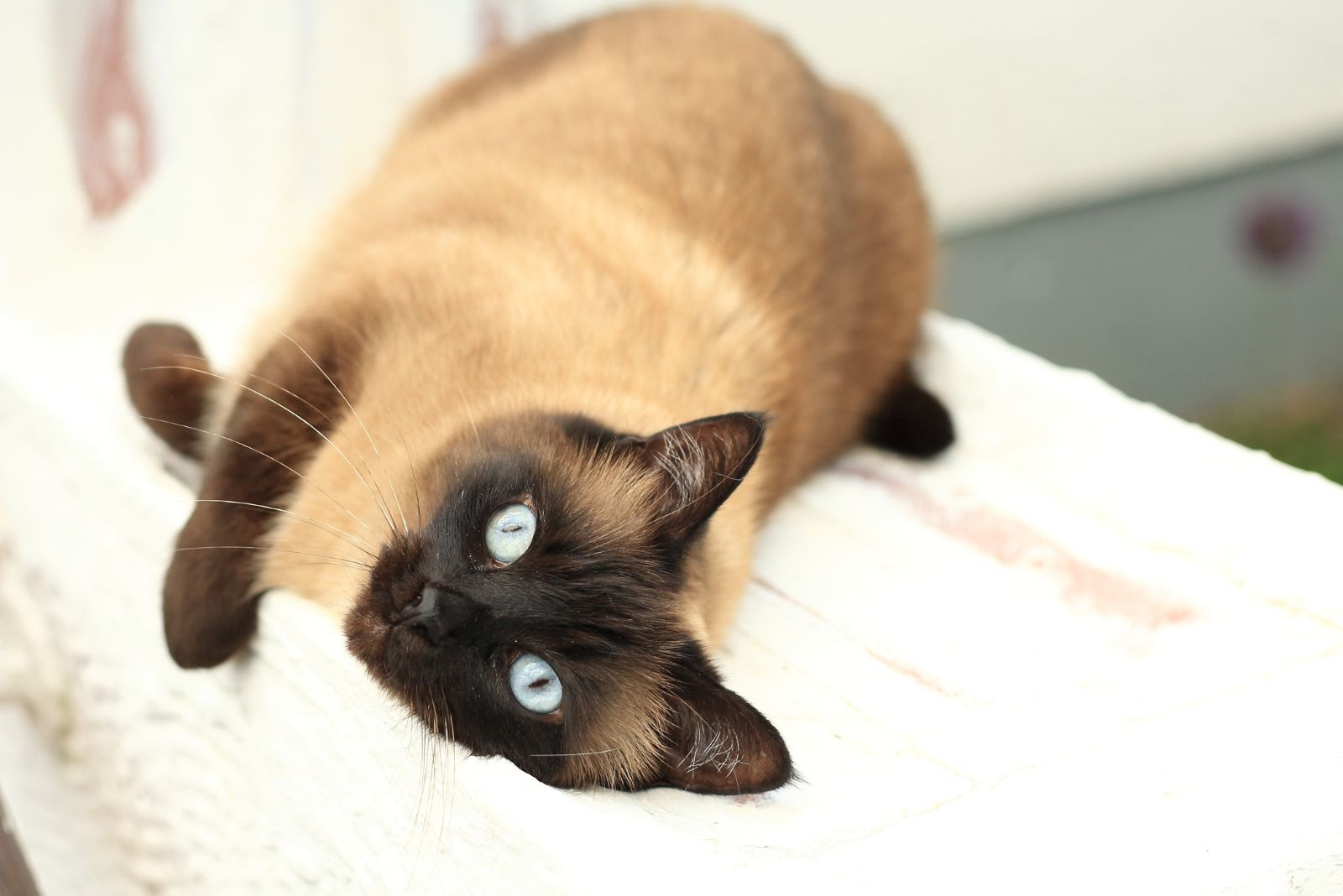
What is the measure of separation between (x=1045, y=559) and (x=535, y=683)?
30.1 inches

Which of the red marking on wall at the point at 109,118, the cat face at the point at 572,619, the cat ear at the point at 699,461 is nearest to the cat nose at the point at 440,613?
the cat face at the point at 572,619

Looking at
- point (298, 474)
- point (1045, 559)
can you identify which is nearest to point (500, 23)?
point (298, 474)

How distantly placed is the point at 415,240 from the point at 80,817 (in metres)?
1.09

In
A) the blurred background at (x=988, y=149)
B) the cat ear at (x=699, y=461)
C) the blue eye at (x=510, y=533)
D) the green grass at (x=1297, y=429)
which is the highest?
the cat ear at (x=699, y=461)

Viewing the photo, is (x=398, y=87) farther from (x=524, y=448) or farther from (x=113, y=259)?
(x=524, y=448)

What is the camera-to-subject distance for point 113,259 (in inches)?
101

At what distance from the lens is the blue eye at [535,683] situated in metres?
1.15

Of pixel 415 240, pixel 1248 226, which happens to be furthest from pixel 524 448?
pixel 1248 226

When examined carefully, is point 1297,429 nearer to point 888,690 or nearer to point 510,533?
point 888,690

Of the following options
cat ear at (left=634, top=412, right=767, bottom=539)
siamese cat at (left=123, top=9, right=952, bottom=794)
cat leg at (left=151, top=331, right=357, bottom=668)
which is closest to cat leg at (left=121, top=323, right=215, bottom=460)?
siamese cat at (left=123, top=9, right=952, bottom=794)

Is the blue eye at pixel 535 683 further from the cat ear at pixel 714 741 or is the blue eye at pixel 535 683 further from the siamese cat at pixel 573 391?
the cat ear at pixel 714 741

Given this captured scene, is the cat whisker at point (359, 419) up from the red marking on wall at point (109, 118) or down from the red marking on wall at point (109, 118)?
up

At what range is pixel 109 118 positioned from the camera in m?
2.50

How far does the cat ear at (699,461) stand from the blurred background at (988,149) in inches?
51.5
